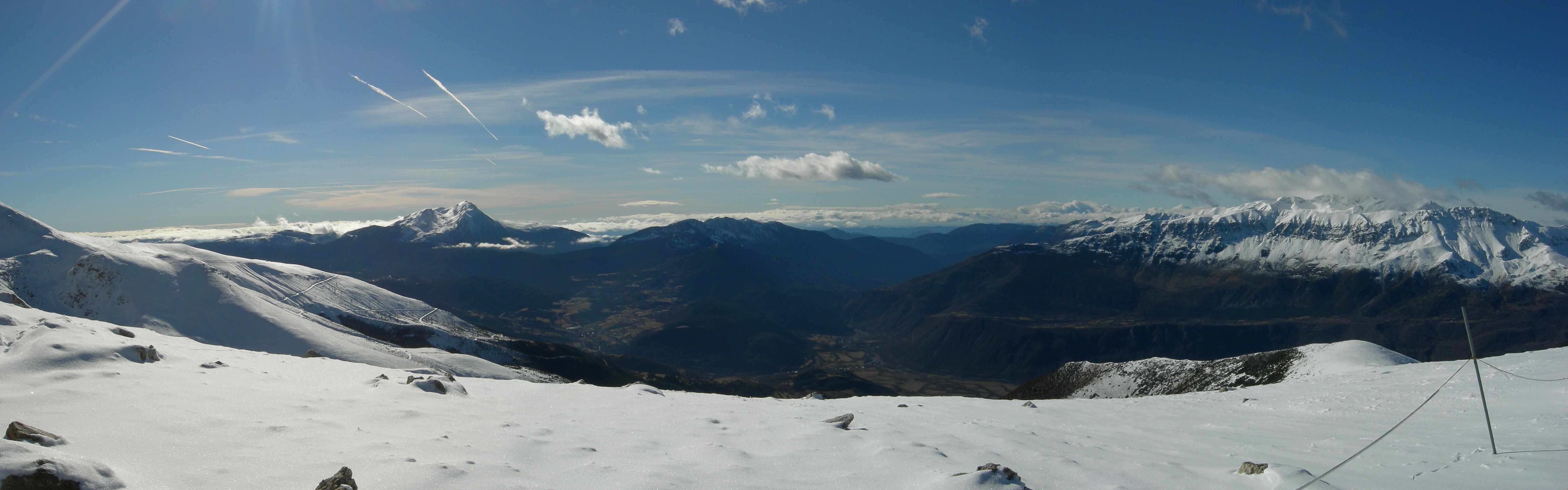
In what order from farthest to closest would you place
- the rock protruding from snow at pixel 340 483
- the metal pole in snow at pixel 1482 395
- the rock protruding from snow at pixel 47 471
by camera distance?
the metal pole in snow at pixel 1482 395, the rock protruding from snow at pixel 340 483, the rock protruding from snow at pixel 47 471

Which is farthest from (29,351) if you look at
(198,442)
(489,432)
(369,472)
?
(369,472)

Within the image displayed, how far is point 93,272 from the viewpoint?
9931 centimetres

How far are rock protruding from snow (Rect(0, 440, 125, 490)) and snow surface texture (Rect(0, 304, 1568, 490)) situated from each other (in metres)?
0.23

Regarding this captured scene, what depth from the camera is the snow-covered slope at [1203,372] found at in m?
68.0

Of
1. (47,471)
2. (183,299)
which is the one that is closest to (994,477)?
(47,471)

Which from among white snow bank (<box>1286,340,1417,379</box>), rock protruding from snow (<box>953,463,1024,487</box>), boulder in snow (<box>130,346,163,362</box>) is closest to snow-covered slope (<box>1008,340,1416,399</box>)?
white snow bank (<box>1286,340,1417,379</box>)

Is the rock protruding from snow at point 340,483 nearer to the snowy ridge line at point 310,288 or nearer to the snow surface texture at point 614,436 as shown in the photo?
the snow surface texture at point 614,436

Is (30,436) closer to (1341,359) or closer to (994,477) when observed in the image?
Result: (994,477)

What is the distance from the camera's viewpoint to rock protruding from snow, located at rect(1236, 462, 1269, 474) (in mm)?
14359

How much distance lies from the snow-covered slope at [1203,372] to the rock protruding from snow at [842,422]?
194 feet

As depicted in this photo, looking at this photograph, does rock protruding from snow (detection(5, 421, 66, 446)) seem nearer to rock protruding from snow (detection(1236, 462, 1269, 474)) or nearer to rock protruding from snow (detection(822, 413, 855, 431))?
rock protruding from snow (detection(822, 413, 855, 431))

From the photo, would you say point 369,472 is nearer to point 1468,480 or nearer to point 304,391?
point 304,391

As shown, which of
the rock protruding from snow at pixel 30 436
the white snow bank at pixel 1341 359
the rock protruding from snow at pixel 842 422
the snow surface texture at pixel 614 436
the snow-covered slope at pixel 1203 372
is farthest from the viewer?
the snow-covered slope at pixel 1203 372

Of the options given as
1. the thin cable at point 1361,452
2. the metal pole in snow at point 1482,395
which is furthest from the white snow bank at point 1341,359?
the metal pole in snow at point 1482,395
